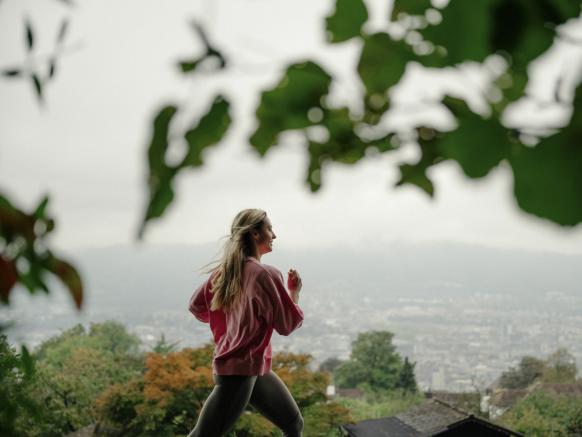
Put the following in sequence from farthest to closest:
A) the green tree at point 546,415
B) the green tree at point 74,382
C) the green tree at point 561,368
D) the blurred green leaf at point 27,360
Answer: the green tree at point 561,368 → the green tree at point 546,415 → the green tree at point 74,382 → the blurred green leaf at point 27,360

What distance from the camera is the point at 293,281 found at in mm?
3074

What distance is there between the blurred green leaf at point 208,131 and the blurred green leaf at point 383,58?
0.31 feet

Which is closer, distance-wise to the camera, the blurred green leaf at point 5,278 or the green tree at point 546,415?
the blurred green leaf at point 5,278

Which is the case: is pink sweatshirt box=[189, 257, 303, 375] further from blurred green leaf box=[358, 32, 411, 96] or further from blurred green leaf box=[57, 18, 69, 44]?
blurred green leaf box=[358, 32, 411, 96]

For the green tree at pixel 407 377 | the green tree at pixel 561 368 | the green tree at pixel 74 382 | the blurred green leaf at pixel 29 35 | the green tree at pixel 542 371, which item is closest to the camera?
the blurred green leaf at pixel 29 35

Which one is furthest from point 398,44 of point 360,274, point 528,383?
point 360,274

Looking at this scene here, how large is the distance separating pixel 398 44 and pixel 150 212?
0.64 feet

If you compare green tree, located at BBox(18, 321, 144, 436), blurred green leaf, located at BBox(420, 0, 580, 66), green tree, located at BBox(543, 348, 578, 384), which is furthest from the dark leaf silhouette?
green tree, located at BBox(543, 348, 578, 384)

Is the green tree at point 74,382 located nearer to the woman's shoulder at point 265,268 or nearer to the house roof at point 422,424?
the house roof at point 422,424

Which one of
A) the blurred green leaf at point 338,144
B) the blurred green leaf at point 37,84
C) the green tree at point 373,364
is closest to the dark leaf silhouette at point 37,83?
the blurred green leaf at point 37,84

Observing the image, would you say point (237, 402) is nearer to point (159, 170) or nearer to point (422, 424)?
point (159, 170)

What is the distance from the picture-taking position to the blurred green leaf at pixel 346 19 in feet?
1.41

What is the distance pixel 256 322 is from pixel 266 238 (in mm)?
437

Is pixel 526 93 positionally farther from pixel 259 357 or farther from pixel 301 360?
pixel 301 360
